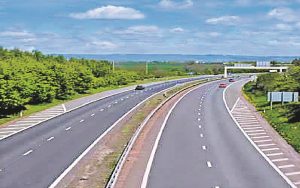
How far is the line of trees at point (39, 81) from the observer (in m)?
63.5

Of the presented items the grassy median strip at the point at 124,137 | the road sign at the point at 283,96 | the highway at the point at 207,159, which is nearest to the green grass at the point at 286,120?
the road sign at the point at 283,96

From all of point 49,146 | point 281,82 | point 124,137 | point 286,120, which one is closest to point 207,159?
point 124,137

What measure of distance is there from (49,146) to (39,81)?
3932 cm

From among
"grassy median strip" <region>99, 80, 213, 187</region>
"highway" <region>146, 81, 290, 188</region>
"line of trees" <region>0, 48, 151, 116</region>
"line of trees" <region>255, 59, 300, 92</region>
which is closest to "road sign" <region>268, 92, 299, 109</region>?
"line of trees" <region>255, 59, 300, 92</region>

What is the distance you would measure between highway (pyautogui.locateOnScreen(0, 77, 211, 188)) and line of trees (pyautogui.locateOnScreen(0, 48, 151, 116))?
5.86 m

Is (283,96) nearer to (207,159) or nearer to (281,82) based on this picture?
(281,82)

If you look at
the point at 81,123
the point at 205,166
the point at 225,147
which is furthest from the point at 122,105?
the point at 205,166

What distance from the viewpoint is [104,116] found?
6419 cm

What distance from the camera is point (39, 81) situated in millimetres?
79500

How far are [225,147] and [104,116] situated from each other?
25.4m

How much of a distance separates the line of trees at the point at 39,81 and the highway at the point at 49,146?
5859 millimetres

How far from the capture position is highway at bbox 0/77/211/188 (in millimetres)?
30081

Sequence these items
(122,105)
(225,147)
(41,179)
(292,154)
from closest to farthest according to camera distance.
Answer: (41,179), (292,154), (225,147), (122,105)

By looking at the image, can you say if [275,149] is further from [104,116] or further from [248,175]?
[104,116]
